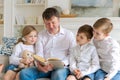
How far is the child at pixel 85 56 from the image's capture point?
2.37 m

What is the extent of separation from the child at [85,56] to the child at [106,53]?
3.1 inches

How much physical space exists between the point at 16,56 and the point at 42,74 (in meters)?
0.44

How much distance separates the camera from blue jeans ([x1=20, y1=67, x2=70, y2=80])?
2.34 meters

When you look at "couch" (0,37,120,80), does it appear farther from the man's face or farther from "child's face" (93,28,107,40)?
"child's face" (93,28,107,40)

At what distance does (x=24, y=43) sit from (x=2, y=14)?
2613 millimetres

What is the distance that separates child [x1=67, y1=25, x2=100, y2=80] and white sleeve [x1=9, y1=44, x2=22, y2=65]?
63 centimetres

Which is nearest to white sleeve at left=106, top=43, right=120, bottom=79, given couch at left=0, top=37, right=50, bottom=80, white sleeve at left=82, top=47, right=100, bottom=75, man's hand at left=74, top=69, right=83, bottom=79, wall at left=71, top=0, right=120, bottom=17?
white sleeve at left=82, top=47, right=100, bottom=75

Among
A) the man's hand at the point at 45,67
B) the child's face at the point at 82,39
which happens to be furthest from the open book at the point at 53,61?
the child's face at the point at 82,39

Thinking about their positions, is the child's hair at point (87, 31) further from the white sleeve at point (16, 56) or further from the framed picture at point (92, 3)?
the framed picture at point (92, 3)

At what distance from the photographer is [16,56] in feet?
9.14

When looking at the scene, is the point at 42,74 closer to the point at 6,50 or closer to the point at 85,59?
the point at 85,59

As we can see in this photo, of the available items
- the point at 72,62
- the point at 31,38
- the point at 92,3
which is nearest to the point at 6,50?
the point at 31,38

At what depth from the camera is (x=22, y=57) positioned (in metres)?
2.76

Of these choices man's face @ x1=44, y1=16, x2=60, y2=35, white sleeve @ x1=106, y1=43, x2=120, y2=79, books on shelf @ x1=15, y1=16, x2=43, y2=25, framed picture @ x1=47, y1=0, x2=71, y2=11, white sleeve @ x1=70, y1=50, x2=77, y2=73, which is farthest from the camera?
books on shelf @ x1=15, y1=16, x2=43, y2=25
